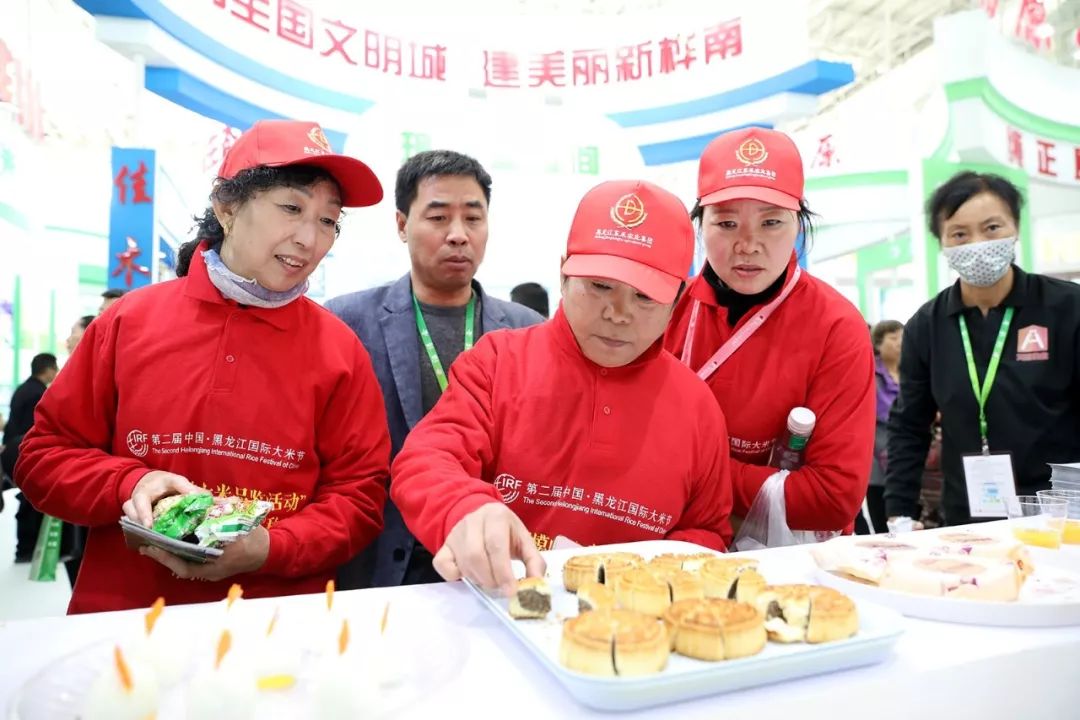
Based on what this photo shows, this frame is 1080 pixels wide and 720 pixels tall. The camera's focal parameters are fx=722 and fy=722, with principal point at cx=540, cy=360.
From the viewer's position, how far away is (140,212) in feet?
18.1

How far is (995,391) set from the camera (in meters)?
2.51

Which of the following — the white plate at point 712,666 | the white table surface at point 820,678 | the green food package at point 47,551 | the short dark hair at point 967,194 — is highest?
the short dark hair at point 967,194

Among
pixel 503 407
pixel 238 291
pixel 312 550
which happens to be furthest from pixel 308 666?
pixel 238 291

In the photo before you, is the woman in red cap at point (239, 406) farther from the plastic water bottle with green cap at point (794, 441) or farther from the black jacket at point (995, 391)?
the black jacket at point (995, 391)

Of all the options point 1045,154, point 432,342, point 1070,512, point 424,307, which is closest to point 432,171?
point 424,307

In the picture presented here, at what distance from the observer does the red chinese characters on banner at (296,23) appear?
6.60 meters

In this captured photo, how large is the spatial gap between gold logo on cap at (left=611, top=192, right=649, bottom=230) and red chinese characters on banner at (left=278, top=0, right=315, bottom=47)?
6235 mm

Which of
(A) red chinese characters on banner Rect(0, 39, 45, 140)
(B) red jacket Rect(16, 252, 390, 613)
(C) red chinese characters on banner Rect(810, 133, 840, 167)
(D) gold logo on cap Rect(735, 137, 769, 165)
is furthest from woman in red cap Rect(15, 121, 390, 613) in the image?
(C) red chinese characters on banner Rect(810, 133, 840, 167)

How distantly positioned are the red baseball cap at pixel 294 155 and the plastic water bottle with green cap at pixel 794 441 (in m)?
1.20

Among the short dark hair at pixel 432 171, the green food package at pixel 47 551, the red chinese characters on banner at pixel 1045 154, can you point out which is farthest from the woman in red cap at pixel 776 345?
the red chinese characters on banner at pixel 1045 154

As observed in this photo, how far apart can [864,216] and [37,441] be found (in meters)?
9.48

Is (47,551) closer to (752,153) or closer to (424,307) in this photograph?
(424,307)

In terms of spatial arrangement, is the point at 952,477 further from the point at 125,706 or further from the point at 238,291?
the point at 125,706

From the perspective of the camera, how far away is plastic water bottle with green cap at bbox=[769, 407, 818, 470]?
1790mm
